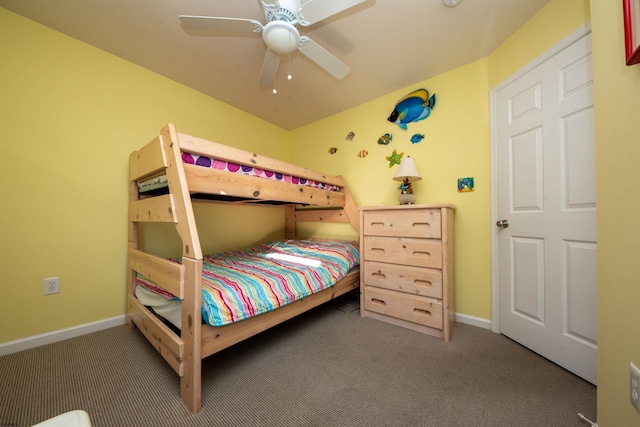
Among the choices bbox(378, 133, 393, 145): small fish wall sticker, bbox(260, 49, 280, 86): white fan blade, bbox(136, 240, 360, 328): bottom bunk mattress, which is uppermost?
bbox(260, 49, 280, 86): white fan blade

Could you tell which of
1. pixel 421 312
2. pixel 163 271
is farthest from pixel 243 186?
pixel 421 312

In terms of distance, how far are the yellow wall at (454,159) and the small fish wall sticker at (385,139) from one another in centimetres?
4

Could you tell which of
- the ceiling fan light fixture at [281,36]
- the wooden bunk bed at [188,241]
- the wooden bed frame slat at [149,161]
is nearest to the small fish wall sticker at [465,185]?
the wooden bunk bed at [188,241]

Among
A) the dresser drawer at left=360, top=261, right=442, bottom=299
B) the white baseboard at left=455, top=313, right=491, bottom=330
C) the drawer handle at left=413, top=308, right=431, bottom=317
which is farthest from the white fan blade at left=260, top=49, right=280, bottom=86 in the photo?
the white baseboard at left=455, top=313, right=491, bottom=330

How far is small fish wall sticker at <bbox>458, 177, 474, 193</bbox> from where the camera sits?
6.44ft

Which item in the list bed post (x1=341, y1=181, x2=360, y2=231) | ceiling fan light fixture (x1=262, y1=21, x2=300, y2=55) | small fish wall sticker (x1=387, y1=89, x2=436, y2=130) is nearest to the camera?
ceiling fan light fixture (x1=262, y1=21, x2=300, y2=55)

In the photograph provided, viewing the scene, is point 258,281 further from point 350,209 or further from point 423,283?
point 350,209

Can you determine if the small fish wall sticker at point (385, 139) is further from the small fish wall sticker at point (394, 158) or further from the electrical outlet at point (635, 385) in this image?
the electrical outlet at point (635, 385)

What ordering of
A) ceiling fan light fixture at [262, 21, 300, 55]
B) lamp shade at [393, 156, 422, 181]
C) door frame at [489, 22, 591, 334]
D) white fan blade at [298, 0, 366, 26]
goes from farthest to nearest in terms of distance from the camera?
lamp shade at [393, 156, 422, 181] < door frame at [489, 22, 591, 334] < ceiling fan light fixture at [262, 21, 300, 55] < white fan blade at [298, 0, 366, 26]

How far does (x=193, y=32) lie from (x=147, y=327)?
210 cm

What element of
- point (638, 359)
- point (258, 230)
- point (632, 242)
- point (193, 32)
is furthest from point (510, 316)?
point (193, 32)

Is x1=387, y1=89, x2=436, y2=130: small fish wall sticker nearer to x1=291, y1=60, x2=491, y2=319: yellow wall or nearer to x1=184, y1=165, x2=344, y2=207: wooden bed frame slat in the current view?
x1=291, y1=60, x2=491, y2=319: yellow wall

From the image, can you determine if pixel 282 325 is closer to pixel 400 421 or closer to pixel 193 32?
pixel 400 421

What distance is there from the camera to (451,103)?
6.85 ft
